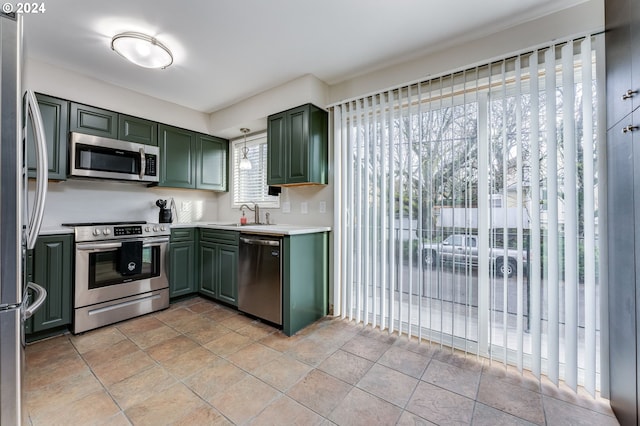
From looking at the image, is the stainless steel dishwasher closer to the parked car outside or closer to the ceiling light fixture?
the parked car outside

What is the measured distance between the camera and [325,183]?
292cm

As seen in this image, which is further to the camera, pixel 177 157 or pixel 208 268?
pixel 177 157

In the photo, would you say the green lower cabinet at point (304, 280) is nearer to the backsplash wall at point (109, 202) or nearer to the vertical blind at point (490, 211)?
the vertical blind at point (490, 211)

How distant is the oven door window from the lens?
8.35ft

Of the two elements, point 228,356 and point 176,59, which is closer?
point 228,356

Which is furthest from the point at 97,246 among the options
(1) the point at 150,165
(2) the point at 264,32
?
(2) the point at 264,32

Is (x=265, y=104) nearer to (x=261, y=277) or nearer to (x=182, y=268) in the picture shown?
(x=261, y=277)

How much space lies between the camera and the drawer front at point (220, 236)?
294 cm

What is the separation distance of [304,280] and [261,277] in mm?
428

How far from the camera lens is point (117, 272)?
8.86 ft

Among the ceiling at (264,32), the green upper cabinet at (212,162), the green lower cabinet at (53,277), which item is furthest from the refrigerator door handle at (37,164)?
the green upper cabinet at (212,162)

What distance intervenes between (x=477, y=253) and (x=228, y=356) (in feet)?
6.79

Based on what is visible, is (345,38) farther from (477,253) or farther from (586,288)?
(586,288)

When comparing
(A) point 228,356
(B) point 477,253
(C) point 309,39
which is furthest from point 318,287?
(C) point 309,39
